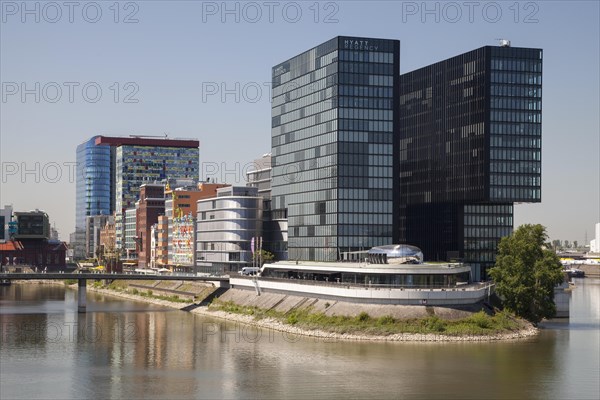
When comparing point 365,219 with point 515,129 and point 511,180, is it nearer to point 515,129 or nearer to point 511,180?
point 511,180

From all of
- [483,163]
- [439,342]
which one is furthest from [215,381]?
[483,163]

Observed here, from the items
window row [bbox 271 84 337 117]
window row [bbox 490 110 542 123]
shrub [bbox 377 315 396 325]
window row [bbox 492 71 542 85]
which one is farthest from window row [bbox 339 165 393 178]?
shrub [bbox 377 315 396 325]

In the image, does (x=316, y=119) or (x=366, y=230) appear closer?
(x=366, y=230)

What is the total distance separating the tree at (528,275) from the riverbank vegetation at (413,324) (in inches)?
150

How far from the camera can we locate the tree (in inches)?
5369

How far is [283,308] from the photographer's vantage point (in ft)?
488

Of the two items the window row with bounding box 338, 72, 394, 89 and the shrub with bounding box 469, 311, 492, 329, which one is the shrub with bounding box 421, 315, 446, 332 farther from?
the window row with bounding box 338, 72, 394, 89

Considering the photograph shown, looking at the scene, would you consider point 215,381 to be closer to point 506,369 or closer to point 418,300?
point 506,369

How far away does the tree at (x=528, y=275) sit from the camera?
447ft

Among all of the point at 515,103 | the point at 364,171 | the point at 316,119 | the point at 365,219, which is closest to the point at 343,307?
the point at 365,219

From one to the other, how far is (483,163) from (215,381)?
11404cm

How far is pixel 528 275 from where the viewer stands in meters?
138

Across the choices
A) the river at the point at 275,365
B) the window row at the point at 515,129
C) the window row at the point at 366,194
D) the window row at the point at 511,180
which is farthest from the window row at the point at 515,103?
the river at the point at 275,365

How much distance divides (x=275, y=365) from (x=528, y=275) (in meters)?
51.7
